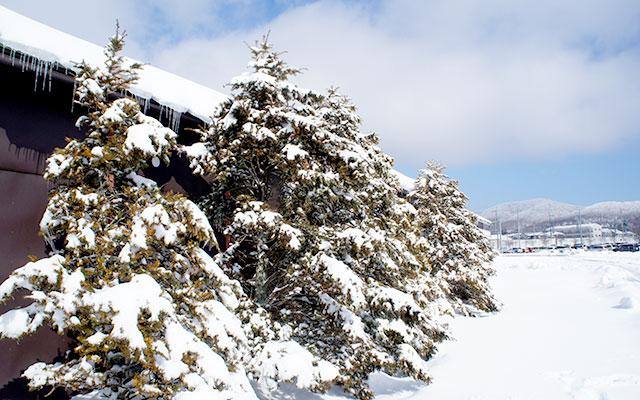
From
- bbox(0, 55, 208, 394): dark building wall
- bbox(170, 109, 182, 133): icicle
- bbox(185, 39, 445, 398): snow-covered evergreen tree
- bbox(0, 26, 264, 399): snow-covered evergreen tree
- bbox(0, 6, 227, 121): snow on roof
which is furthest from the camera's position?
bbox(170, 109, 182, 133): icicle

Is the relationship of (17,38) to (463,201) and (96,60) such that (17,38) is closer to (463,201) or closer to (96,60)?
(96,60)

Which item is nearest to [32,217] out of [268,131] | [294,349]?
[268,131]

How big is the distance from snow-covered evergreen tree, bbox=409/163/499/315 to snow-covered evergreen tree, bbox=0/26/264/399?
410 inches

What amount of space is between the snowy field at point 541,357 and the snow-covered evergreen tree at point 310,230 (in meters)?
1.07

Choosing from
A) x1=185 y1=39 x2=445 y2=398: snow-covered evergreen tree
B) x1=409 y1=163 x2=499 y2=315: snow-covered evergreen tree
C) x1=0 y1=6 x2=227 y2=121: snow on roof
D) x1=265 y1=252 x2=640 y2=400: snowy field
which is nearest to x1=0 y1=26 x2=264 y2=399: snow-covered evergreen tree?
x1=0 y1=6 x2=227 y2=121: snow on roof

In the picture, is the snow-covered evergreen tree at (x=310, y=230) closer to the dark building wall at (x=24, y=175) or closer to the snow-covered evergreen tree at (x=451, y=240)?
the dark building wall at (x=24, y=175)

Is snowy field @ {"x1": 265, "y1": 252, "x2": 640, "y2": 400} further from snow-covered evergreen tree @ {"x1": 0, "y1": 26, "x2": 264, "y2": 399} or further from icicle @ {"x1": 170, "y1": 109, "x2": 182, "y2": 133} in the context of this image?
icicle @ {"x1": 170, "y1": 109, "x2": 182, "y2": 133}

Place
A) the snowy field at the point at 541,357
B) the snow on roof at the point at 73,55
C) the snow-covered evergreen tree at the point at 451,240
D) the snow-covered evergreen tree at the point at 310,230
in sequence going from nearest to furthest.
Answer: the snow on roof at the point at 73,55, the snow-covered evergreen tree at the point at 310,230, the snowy field at the point at 541,357, the snow-covered evergreen tree at the point at 451,240

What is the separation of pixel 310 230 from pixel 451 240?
9.79 metres

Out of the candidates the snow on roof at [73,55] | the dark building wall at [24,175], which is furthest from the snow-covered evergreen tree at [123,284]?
the dark building wall at [24,175]

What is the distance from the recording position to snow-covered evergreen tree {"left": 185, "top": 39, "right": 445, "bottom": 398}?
6.27m

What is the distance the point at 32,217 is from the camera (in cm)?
540

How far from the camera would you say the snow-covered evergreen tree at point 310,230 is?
6.27 metres

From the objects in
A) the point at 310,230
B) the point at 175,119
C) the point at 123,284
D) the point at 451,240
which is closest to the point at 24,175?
the point at 175,119
